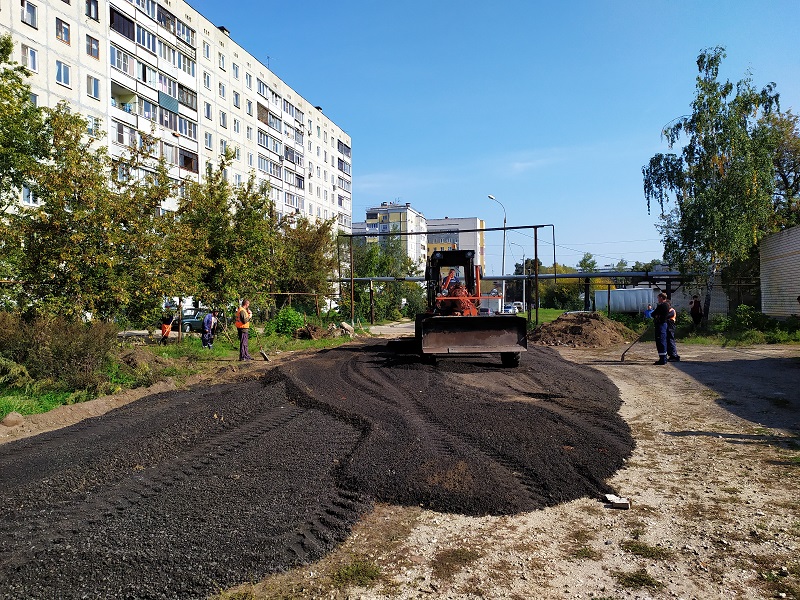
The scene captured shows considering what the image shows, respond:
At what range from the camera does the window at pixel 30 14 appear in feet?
87.1

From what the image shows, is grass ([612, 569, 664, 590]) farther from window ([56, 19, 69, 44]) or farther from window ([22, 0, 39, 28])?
window ([56, 19, 69, 44])

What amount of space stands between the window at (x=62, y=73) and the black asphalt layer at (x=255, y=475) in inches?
1011

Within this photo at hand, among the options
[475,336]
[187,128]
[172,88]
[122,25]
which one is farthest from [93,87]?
[475,336]

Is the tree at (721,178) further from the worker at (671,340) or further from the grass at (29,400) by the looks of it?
the grass at (29,400)

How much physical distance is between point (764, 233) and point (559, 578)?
28.6 metres

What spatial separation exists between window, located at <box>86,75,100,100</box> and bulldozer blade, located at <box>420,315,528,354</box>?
1058 inches

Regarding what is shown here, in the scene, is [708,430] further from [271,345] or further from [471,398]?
[271,345]

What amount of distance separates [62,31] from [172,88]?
31.2 feet

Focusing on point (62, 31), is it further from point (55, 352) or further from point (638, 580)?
point (638, 580)

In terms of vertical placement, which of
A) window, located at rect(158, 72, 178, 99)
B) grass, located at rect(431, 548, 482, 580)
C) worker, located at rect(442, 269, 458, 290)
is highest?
window, located at rect(158, 72, 178, 99)

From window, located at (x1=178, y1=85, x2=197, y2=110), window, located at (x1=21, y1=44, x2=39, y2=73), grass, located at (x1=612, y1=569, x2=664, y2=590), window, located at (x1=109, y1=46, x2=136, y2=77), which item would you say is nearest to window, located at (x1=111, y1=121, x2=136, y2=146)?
window, located at (x1=109, y1=46, x2=136, y2=77)

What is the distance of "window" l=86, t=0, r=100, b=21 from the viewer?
30.5 metres

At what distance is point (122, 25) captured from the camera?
109 feet

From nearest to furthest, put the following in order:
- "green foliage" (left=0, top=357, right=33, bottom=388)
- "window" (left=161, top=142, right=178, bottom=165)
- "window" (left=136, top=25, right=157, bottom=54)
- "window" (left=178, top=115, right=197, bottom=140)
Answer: "green foliage" (left=0, top=357, right=33, bottom=388) < "window" (left=136, top=25, right=157, bottom=54) < "window" (left=161, top=142, right=178, bottom=165) < "window" (left=178, top=115, right=197, bottom=140)
